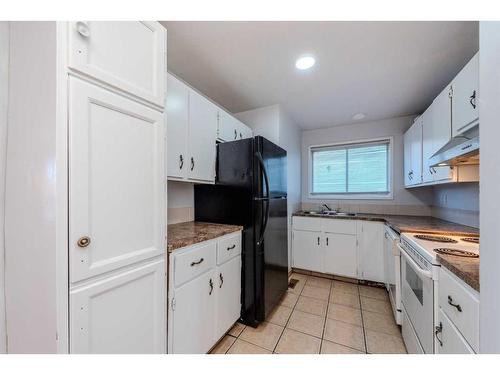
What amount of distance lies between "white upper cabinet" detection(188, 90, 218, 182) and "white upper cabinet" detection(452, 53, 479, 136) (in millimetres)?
1739

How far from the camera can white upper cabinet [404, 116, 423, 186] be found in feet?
7.05

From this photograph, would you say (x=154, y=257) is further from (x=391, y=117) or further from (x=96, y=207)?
(x=391, y=117)

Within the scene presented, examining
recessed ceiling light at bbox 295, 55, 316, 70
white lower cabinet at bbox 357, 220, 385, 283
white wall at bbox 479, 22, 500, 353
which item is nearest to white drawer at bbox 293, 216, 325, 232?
white lower cabinet at bbox 357, 220, 385, 283

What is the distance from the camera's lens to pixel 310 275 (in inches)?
115

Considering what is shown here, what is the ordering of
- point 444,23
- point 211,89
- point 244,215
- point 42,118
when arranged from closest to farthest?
point 42,118 → point 444,23 → point 244,215 → point 211,89

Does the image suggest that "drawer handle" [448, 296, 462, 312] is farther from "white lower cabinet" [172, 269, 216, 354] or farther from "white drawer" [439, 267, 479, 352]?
"white lower cabinet" [172, 269, 216, 354]

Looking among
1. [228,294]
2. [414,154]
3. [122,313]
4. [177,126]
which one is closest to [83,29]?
[177,126]


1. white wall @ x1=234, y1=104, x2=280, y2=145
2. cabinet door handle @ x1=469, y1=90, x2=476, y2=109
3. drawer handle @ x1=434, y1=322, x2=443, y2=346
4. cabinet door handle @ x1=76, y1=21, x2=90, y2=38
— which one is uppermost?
white wall @ x1=234, y1=104, x2=280, y2=145

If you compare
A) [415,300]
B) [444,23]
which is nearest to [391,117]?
[444,23]

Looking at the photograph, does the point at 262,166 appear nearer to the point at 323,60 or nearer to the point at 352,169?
the point at 323,60

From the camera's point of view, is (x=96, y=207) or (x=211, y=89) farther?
(x=211, y=89)

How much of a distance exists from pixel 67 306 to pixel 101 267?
0.15 m

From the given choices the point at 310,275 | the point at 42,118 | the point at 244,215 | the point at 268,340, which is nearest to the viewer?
the point at 42,118
